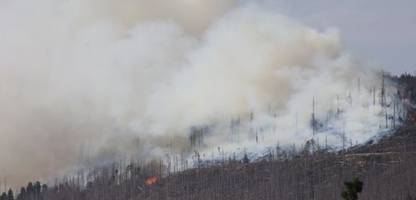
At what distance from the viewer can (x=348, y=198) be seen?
73750 millimetres

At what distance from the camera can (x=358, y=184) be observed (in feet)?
243

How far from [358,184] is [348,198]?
1.63 metres
